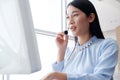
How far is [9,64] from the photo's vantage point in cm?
52

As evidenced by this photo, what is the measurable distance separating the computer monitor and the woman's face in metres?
0.63

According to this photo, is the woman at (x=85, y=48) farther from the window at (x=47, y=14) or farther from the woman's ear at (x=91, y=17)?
the window at (x=47, y=14)

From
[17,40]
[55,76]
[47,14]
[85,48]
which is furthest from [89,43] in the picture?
[47,14]

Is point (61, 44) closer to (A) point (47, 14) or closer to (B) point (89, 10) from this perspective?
(B) point (89, 10)

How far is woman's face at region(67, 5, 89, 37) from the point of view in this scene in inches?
44.3

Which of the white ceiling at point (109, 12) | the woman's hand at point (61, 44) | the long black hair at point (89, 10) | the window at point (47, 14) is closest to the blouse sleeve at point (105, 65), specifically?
the long black hair at point (89, 10)

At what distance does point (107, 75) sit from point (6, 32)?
559 mm

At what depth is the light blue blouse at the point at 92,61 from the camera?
0.89 metres

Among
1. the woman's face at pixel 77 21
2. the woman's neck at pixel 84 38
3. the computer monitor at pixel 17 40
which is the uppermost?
the computer monitor at pixel 17 40

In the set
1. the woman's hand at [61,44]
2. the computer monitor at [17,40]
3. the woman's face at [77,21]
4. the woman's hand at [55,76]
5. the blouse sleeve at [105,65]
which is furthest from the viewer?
the woman's hand at [61,44]

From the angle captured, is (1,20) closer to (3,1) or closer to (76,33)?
(3,1)

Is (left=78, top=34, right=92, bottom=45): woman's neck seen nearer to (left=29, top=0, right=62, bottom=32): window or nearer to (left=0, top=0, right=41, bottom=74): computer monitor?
(left=0, top=0, right=41, bottom=74): computer monitor

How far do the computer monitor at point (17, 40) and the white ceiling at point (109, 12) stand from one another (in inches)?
67.2


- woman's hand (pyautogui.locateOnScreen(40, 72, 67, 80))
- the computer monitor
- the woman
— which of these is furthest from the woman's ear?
the computer monitor
